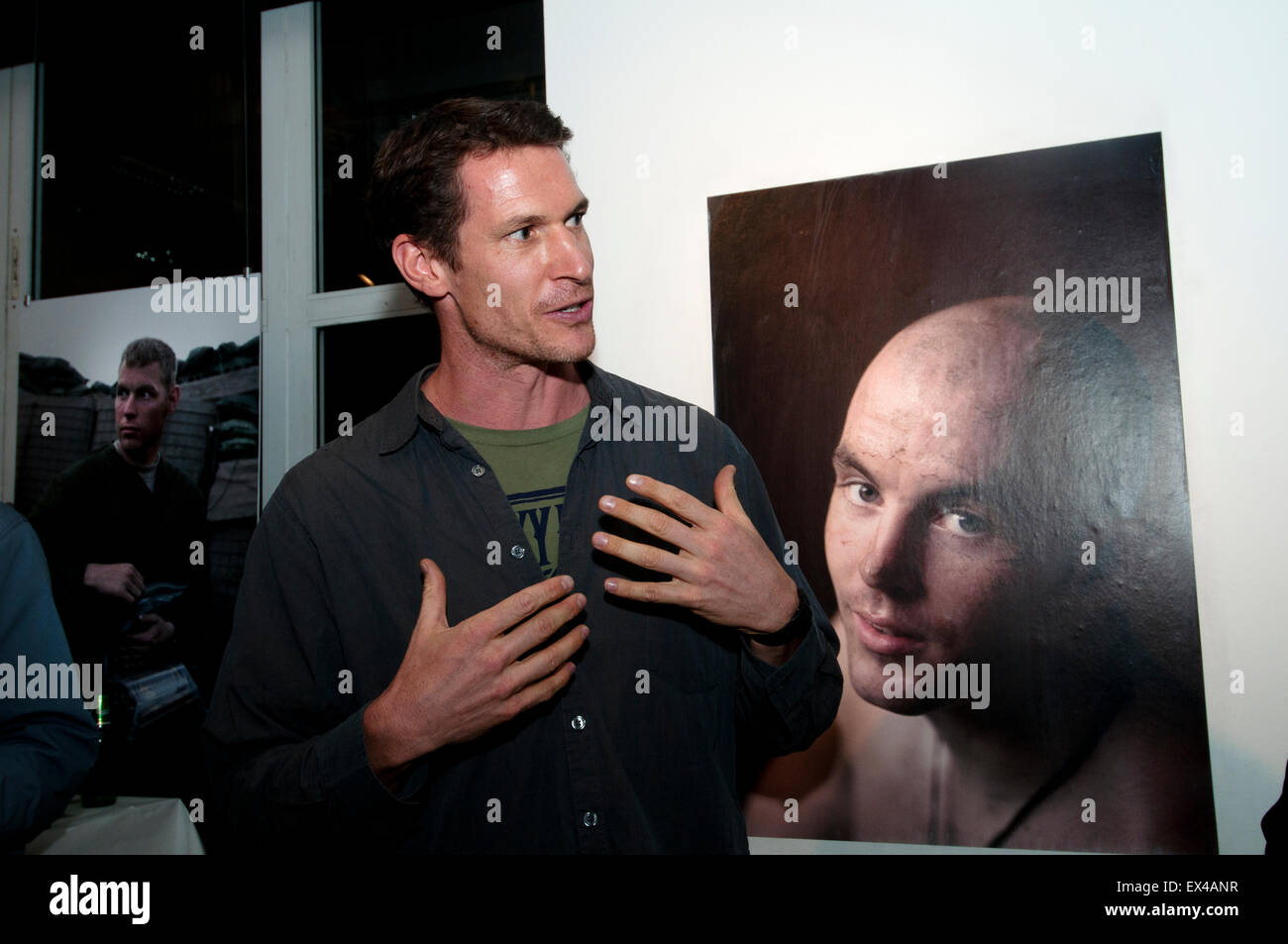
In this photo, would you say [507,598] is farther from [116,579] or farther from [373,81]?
[373,81]

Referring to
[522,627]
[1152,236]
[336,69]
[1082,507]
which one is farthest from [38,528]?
[1152,236]

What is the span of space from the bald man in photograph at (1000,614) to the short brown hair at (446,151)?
799 millimetres

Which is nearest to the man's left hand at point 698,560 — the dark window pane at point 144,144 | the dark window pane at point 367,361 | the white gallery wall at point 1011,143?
the white gallery wall at point 1011,143

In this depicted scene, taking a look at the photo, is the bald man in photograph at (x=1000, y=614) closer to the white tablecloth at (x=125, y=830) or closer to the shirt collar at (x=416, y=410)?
the shirt collar at (x=416, y=410)

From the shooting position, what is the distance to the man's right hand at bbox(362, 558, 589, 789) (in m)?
1.08

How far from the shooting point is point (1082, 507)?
1.55 metres

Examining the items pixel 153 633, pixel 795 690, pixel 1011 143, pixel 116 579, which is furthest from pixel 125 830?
pixel 1011 143

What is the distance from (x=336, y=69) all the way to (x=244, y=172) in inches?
18.0

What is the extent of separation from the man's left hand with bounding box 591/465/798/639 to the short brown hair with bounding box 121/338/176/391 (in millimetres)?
2217

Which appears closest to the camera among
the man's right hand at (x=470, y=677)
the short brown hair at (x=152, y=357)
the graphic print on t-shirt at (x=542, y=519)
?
the man's right hand at (x=470, y=677)

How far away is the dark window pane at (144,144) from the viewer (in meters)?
2.77

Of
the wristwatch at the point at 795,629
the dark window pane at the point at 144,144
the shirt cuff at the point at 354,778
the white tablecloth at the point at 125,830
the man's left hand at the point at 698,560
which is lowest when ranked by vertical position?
the white tablecloth at the point at 125,830

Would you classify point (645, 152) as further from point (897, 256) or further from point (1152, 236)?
point (1152, 236)

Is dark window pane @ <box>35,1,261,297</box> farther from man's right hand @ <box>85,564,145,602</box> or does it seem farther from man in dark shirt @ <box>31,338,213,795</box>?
man's right hand @ <box>85,564,145,602</box>
